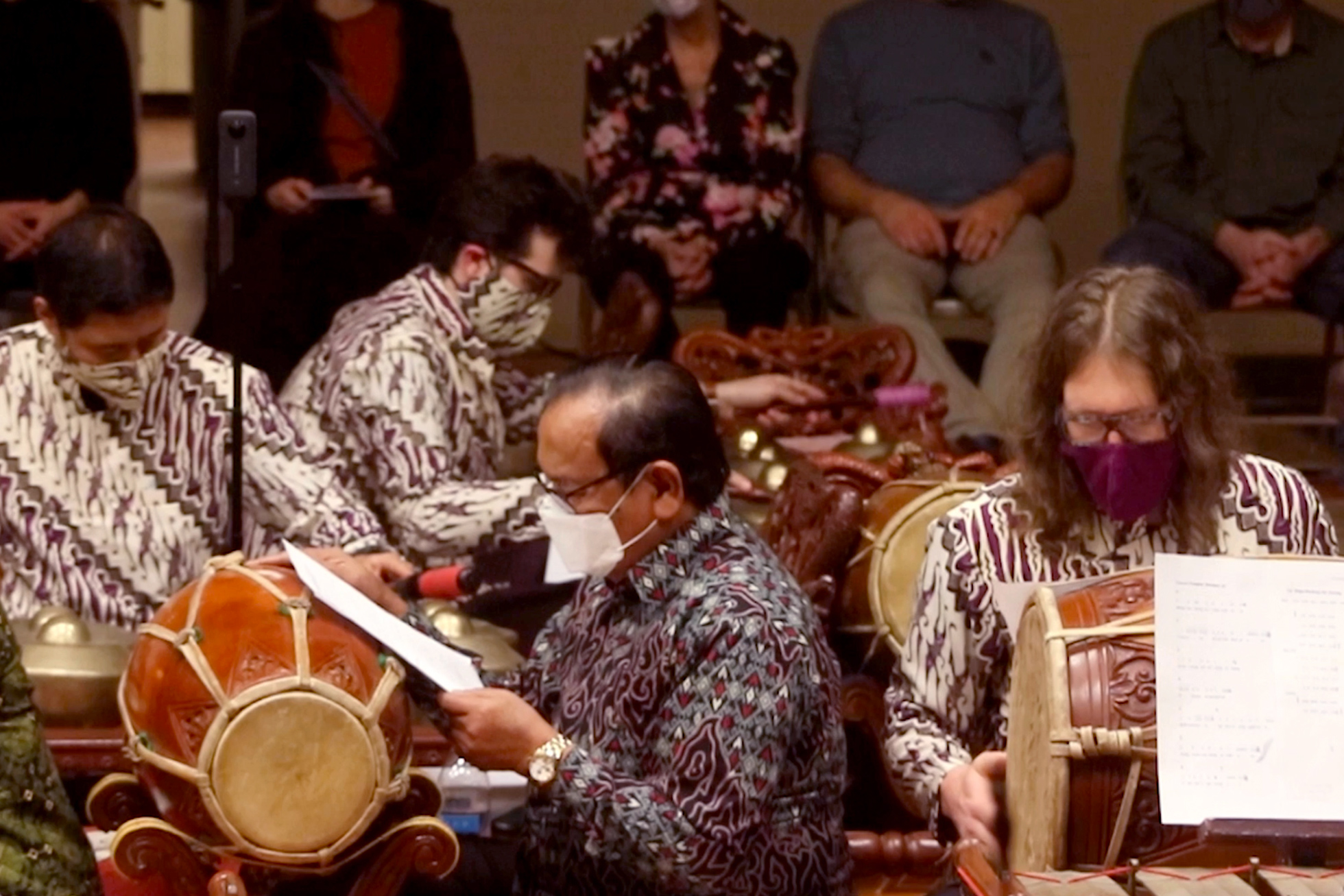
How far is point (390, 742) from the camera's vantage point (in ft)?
8.69

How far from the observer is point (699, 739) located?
2475mm

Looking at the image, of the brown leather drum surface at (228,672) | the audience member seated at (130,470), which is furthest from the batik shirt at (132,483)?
the brown leather drum surface at (228,672)

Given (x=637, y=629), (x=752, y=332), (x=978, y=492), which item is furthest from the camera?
(x=752, y=332)

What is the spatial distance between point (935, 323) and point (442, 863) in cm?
285

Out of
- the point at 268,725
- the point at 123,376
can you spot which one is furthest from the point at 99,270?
the point at 268,725

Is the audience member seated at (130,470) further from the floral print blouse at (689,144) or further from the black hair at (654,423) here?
the floral print blouse at (689,144)

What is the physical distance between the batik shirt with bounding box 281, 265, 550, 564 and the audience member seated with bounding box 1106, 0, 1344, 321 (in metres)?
1.69

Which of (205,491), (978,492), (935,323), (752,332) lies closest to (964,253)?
(935,323)

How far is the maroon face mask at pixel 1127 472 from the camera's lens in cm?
269

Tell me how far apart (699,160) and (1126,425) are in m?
2.54

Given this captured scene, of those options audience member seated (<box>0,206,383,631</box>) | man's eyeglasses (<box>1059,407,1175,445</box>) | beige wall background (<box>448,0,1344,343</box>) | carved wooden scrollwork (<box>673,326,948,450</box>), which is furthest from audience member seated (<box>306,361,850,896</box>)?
beige wall background (<box>448,0,1344,343</box>)

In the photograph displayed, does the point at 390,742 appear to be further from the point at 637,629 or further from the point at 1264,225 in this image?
the point at 1264,225

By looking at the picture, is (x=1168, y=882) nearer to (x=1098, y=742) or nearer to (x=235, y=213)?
(x=1098, y=742)

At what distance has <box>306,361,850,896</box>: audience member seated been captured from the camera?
2479 millimetres
